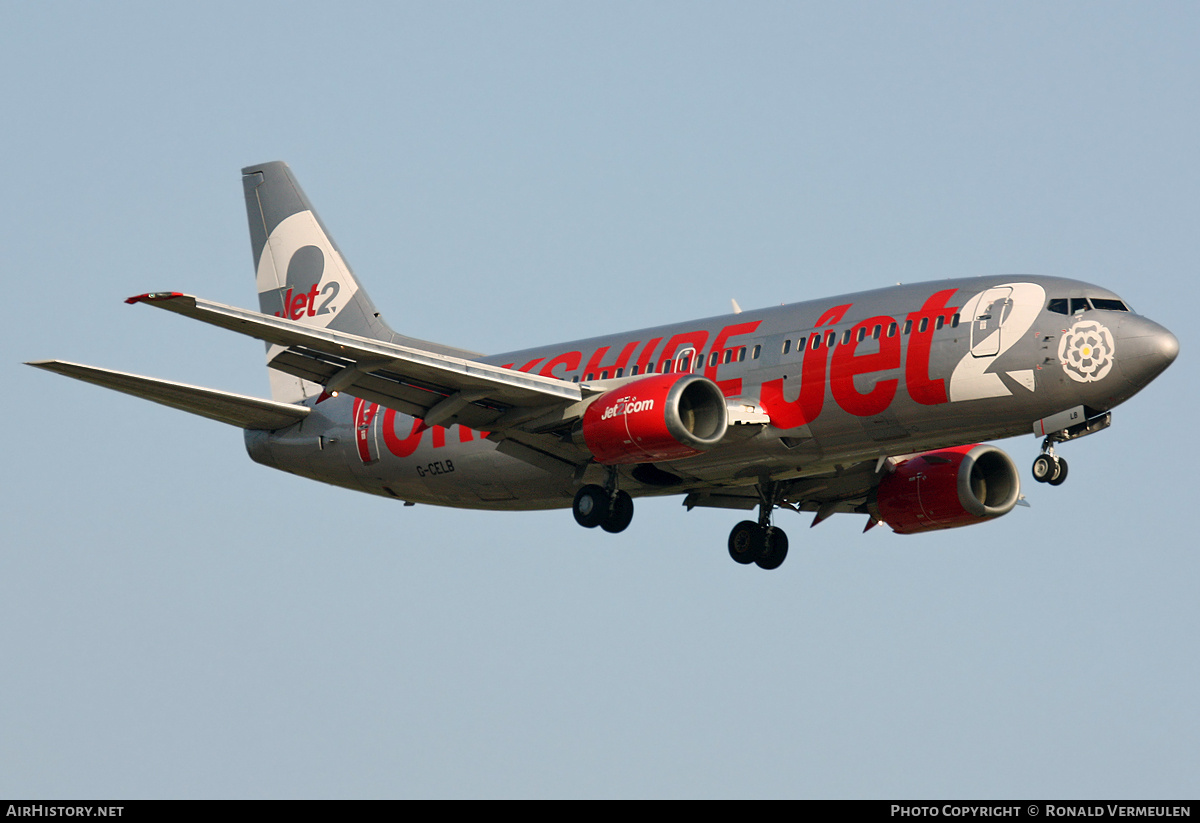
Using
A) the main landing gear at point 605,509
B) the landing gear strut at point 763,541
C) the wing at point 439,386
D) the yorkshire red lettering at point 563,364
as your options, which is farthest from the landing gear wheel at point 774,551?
the yorkshire red lettering at point 563,364

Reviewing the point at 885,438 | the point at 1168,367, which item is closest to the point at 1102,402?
the point at 1168,367

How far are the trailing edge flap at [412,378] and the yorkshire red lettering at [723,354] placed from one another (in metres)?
2.83

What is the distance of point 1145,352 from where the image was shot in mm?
29891

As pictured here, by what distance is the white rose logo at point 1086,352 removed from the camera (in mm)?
30188

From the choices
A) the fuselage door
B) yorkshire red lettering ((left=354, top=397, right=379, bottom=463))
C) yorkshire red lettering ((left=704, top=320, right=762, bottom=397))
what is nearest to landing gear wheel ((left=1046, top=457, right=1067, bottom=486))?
the fuselage door

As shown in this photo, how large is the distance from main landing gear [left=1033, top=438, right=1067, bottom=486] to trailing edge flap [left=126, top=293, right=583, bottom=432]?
9.45 meters

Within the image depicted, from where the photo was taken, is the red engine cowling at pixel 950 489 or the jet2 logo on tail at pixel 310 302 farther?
the jet2 logo on tail at pixel 310 302

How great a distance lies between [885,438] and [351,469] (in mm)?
13873

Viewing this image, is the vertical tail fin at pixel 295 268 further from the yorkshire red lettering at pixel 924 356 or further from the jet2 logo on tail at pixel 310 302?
the yorkshire red lettering at pixel 924 356

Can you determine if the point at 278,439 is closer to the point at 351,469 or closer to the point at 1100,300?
the point at 351,469

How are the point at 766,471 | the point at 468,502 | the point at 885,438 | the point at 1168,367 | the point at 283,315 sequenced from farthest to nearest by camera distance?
the point at 283,315
the point at 468,502
the point at 766,471
the point at 885,438
the point at 1168,367

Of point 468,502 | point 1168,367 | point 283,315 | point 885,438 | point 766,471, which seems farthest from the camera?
point 283,315

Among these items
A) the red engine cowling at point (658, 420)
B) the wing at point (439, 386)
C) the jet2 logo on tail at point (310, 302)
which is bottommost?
the red engine cowling at point (658, 420)
